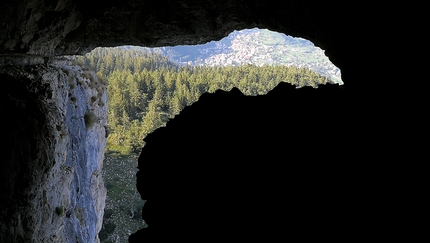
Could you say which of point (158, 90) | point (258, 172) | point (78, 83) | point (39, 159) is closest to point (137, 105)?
point (158, 90)

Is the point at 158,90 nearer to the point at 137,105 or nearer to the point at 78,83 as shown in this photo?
the point at 137,105

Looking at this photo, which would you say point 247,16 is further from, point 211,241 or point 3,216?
point 3,216

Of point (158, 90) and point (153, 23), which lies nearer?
point (153, 23)

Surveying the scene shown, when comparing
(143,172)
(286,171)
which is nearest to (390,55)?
(286,171)

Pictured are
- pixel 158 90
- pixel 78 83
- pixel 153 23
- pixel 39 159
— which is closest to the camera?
pixel 39 159

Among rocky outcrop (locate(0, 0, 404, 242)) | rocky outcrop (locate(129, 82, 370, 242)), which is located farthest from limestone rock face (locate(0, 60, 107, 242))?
rocky outcrop (locate(129, 82, 370, 242))

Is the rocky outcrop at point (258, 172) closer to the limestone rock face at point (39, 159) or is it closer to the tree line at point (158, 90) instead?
the limestone rock face at point (39, 159)

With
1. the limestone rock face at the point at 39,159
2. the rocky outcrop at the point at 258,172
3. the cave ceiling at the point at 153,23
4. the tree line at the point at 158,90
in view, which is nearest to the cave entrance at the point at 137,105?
the tree line at the point at 158,90

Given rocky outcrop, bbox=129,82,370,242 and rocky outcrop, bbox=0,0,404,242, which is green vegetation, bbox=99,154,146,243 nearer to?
rocky outcrop, bbox=0,0,404,242
